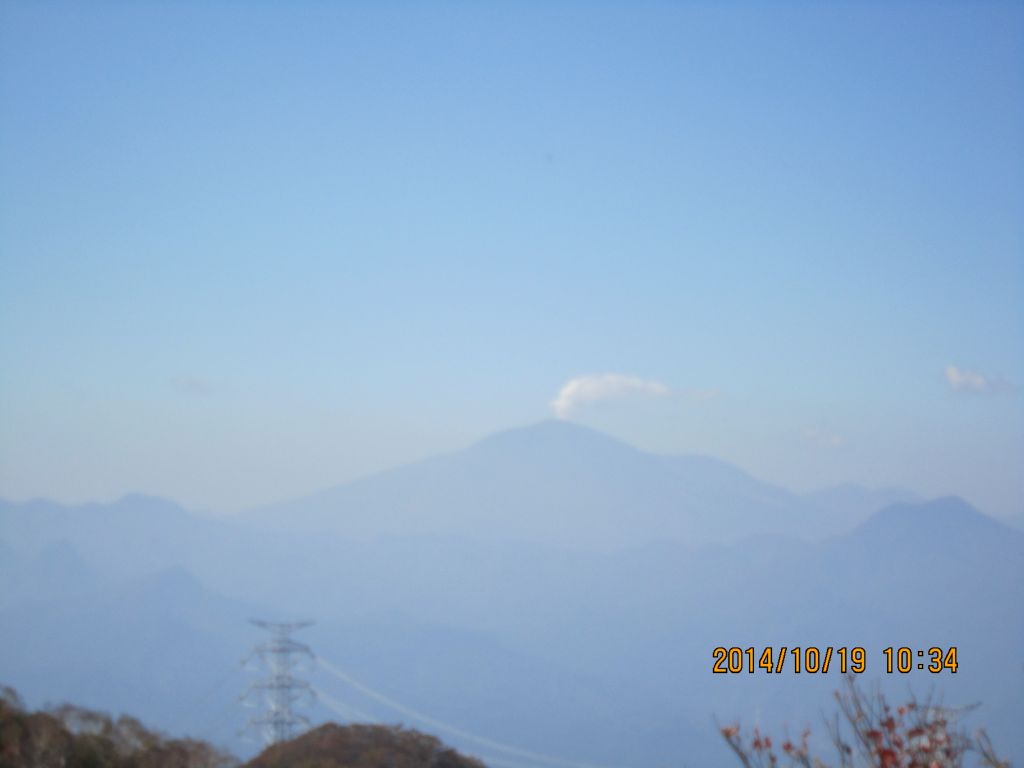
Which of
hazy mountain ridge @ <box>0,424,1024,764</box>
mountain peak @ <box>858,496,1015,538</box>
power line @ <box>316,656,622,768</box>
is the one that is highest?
mountain peak @ <box>858,496,1015,538</box>

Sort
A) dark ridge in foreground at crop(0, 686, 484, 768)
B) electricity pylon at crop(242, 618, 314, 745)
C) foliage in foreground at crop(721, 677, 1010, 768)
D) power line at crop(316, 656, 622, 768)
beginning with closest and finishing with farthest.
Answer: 1. foliage in foreground at crop(721, 677, 1010, 768)
2. dark ridge in foreground at crop(0, 686, 484, 768)
3. electricity pylon at crop(242, 618, 314, 745)
4. power line at crop(316, 656, 622, 768)

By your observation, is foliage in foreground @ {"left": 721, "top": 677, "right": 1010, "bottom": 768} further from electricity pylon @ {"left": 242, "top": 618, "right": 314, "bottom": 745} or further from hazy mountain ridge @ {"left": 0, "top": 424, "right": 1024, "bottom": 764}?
hazy mountain ridge @ {"left": 0, "top": 424, "right": 1024, "bottom": 764}

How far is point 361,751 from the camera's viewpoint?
36.6 ft

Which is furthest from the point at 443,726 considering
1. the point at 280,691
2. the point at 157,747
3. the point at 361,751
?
the point at 361,751

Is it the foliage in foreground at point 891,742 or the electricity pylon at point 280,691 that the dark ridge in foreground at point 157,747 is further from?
the electricity pylon at point 280,691

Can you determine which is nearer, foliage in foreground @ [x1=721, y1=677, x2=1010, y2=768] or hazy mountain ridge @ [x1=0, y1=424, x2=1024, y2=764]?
foliage in foreground @ [x1=721, y1=677, x2=1010, y2=768]

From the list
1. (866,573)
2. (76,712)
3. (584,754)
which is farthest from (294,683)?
(866,573)

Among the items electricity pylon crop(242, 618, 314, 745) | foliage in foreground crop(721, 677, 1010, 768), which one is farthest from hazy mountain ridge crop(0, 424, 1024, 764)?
foliage in foreground crop(721, 677, 1010, 768)

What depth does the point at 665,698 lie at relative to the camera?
5027 inches

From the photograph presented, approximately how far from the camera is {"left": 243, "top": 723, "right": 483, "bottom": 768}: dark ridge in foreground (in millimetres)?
10836

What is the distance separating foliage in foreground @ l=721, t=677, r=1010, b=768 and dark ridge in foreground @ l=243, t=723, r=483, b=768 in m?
5.71

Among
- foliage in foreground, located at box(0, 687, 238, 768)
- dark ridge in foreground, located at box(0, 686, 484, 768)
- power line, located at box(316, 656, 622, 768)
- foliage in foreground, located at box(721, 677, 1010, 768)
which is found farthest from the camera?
power line, located at box(316, 656, 622, 768)

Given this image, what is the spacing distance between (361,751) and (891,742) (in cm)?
684

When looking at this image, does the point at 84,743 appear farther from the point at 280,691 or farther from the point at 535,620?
the point at 535,620
